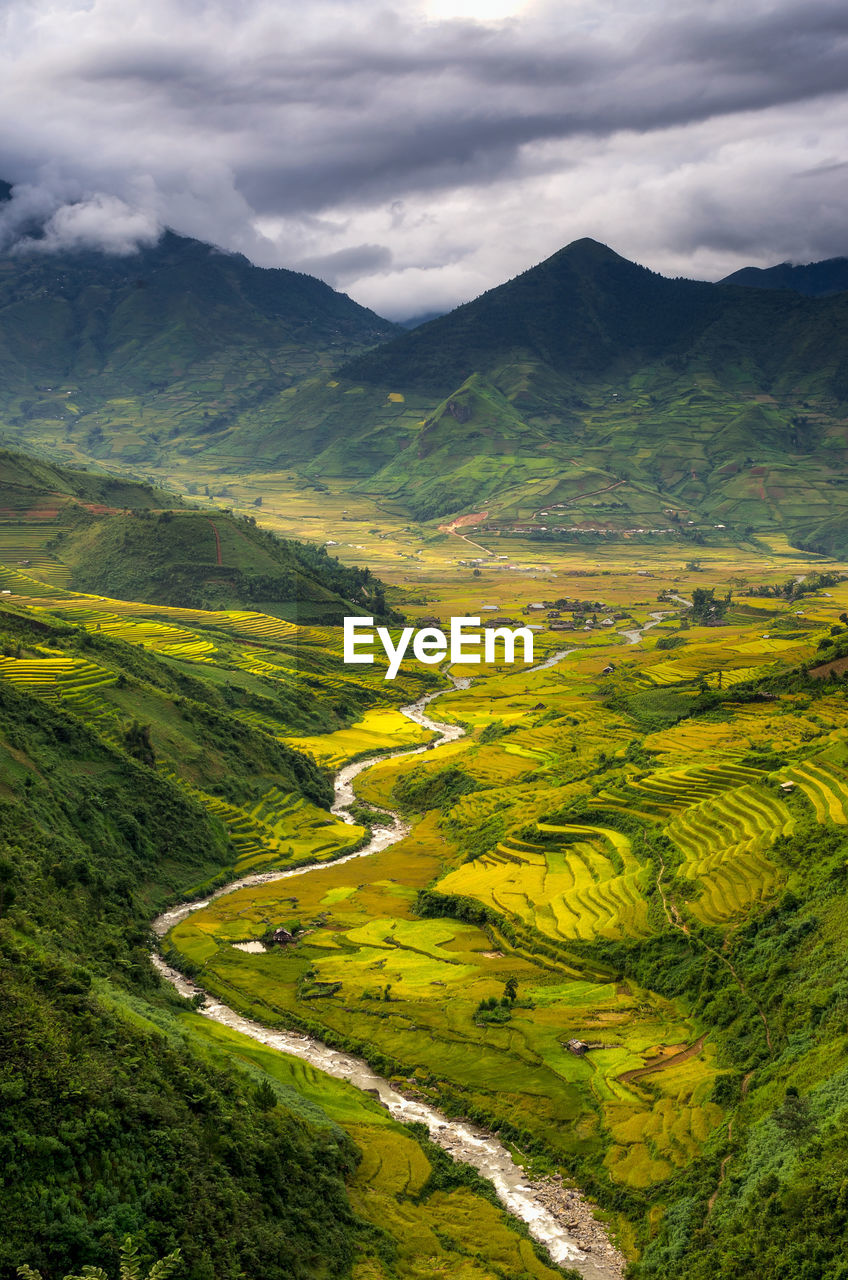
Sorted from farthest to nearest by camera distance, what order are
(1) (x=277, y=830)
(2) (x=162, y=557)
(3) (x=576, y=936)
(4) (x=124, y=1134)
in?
(2) (x=162, y=557) → (1) (x=277, y=830) → (3) (x=576, y=936) → (4) (x=124, y=1134)

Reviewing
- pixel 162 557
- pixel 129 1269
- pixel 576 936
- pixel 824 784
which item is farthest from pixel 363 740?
pixel 129 1269

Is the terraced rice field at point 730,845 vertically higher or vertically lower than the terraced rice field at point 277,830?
higher

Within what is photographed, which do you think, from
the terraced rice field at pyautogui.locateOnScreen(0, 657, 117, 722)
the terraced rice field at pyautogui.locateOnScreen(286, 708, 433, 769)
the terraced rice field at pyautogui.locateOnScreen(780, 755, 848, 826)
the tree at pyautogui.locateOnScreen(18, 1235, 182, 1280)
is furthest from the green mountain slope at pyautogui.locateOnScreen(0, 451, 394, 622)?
the tree at pyautogui.locateOnScreen(18, 1235, 182, 1280)

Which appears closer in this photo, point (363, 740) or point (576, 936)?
point (576, 936)

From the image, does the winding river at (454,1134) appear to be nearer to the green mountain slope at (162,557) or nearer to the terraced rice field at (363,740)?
the terraced rice field at (363,740)

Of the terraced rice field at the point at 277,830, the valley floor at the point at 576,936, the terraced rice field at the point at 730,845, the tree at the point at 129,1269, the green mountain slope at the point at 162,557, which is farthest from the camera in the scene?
the green mountain slope at the point at 162,557

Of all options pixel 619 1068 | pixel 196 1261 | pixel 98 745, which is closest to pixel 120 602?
pixel 98 745

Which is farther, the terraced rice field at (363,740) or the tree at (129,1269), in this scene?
the terraced rice field at (363,740)

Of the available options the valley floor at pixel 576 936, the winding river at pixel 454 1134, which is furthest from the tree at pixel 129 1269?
the winding river at pixel 454 1134

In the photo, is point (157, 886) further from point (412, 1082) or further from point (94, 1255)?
point (94, 1255)

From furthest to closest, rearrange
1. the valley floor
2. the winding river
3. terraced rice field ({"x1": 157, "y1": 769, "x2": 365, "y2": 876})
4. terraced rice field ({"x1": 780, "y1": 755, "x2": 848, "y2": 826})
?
terraced rice field ({"x1": 157, "y1": 769, "x2": 365, "y2": 876}) < terraced rice field ({"x1": 780, "y1": 755, "x2": 848, "y2": 826}) < the valley floor < the winding river

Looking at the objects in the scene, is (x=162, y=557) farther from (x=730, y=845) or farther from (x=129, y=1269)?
(x=129, y=1269)

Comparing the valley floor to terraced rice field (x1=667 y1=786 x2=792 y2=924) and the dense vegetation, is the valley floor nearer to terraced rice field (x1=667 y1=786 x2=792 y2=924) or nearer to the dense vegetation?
terraced rice field (x1=667 y1=786 x2=792 y2=924)

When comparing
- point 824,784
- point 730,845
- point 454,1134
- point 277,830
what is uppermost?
point 824,784
